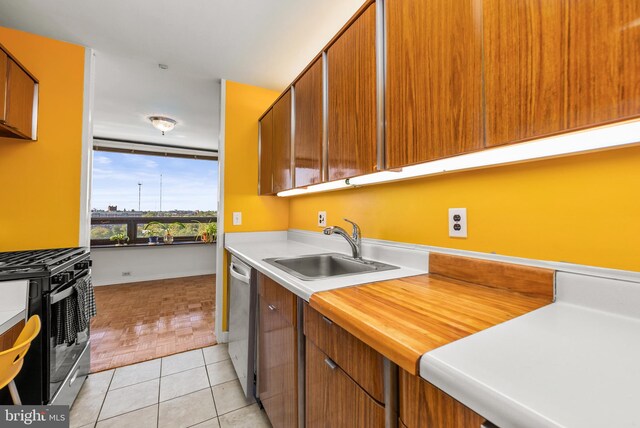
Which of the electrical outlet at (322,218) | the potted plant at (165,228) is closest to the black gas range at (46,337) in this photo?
the electrical outlet at (322,218)

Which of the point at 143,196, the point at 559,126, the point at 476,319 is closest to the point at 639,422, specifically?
the point at 476,319

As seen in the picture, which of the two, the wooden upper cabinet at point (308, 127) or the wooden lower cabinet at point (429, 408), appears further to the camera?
the wooden upper cabinet at point (308, 127)

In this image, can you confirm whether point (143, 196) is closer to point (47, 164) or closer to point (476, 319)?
point (47, 164)

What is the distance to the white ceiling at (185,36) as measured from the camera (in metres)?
1.65

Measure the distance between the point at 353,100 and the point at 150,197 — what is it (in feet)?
15.4

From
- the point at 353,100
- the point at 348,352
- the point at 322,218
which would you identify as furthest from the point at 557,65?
the point at 322,218

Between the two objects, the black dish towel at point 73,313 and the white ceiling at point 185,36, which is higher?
the white ceiling at point 185,36

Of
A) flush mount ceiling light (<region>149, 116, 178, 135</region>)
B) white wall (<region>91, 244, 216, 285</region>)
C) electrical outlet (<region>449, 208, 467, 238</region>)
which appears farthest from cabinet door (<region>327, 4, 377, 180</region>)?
white wall (<region>91, 244, 216, 285</region>)

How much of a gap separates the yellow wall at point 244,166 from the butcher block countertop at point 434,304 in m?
1.77

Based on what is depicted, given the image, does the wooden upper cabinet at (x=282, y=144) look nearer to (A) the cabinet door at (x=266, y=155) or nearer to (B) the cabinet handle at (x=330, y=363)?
(A) the cabinet door at (x=266, y=155)

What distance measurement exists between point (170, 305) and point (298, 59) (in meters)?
3.15

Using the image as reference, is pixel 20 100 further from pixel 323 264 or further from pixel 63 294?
pixel 323 264

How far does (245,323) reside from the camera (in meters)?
1.56

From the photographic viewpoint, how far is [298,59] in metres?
2.21
